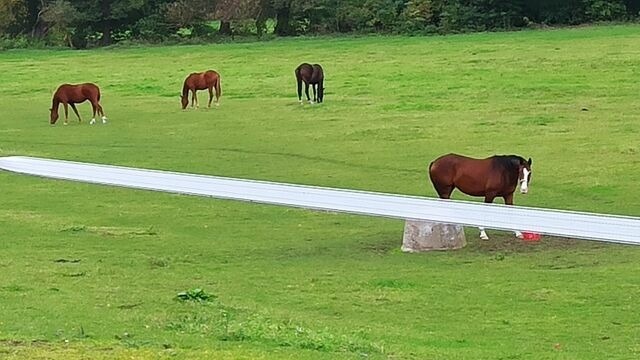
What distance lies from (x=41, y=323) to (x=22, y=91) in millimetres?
28360

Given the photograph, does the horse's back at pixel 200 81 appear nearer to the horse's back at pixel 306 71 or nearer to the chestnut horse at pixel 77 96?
the horse's back at pixel 306 71

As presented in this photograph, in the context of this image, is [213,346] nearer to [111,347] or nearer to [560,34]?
[111,347]

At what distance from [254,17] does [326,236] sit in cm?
4485

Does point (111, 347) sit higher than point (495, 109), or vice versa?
point (111, 347)

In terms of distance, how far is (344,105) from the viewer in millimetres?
26766

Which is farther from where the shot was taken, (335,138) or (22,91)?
(22,91)

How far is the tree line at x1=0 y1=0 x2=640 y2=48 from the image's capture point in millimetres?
52000

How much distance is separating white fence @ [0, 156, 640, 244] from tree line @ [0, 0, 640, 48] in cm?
4103

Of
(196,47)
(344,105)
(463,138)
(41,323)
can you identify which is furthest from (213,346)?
(196,47)

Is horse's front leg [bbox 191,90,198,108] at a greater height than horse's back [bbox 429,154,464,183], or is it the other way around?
horse's back [bbox 429,154,464,183]

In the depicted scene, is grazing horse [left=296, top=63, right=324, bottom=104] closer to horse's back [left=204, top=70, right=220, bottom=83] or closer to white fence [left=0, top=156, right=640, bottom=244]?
horse's back [left=204, top=70, right=220, bottom=83]

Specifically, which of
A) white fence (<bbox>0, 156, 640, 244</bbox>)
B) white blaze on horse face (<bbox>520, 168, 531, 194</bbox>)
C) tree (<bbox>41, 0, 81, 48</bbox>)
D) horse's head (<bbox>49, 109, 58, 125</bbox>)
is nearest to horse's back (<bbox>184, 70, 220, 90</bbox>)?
horse's head (<bbox>49, 109, 58, 125</bbox>)

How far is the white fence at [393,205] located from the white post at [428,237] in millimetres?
1225

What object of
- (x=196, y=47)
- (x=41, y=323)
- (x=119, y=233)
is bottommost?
(x=196, y=47)
